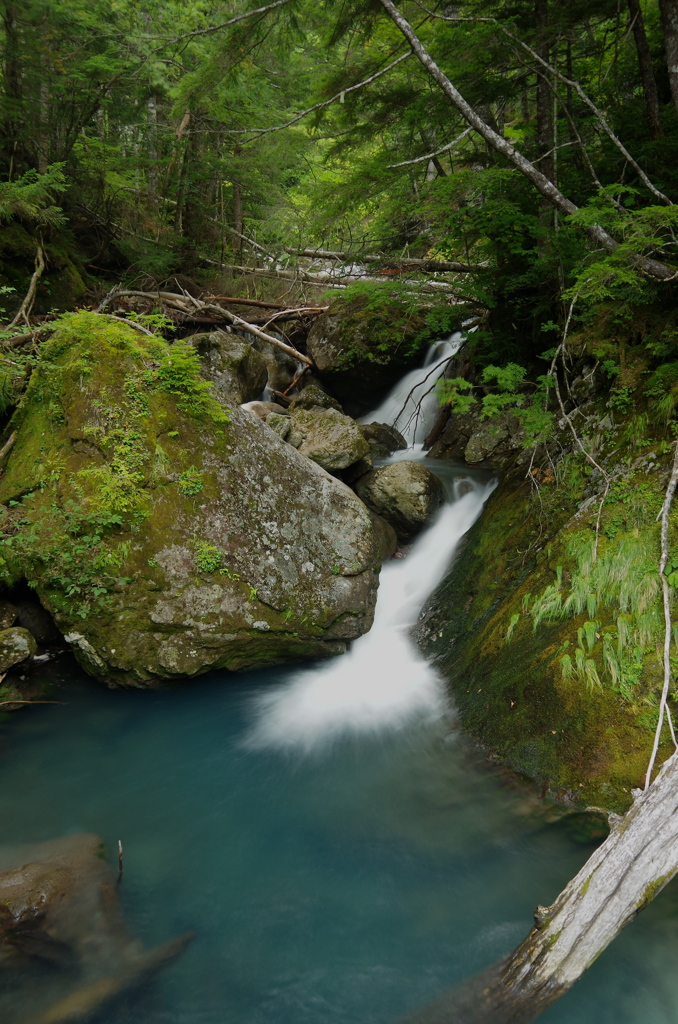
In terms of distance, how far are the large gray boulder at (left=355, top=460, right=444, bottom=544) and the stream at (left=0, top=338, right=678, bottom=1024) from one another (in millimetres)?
2304

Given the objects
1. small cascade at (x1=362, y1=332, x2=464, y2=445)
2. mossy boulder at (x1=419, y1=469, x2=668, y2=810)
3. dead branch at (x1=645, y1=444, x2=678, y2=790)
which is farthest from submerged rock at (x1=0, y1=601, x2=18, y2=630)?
small cascade at (x1=362, y1=332, x2=464, y2=445)

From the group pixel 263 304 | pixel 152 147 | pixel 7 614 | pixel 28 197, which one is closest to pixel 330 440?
pixel 7 614

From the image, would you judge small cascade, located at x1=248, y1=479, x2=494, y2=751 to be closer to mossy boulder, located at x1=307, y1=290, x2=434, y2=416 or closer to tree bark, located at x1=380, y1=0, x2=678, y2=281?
tree bark, located at x1=380, y1=0, x2=678, y2=281

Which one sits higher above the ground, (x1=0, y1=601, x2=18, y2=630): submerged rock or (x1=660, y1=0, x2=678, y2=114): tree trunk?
(x1=660, y1=0, x2=678, y2=114): tree trunk

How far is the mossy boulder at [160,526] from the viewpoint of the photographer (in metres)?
5.06

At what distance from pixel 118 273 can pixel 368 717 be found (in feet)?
35.6

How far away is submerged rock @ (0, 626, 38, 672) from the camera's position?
4922mm

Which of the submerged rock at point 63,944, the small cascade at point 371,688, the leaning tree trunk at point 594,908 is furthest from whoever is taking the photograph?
the small cascade at point 371,688

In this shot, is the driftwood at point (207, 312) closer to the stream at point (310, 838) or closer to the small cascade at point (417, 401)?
the small cascade at point (417, 401)

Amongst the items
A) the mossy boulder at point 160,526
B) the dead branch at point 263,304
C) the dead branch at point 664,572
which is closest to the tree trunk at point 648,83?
the dead branch at point 664,572

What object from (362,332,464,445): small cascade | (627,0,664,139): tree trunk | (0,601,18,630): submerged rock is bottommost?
(0,601,18,630): submerged rock

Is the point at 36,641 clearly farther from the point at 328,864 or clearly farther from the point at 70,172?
the point at 70,172

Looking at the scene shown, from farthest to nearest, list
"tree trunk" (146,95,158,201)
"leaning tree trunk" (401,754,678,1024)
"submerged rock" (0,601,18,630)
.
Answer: "tree trunk" (146,95,158,201), "submerged rock" (0,601,18,630), "leaning tree trunk" (401,754,678,1024)

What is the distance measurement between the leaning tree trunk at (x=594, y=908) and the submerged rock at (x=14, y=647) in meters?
4.47
